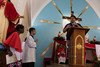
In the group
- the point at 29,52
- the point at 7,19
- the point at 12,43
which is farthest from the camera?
the point at 29,52

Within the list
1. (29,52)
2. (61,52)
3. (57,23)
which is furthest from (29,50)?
(57,23)

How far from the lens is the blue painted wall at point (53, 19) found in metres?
7.61

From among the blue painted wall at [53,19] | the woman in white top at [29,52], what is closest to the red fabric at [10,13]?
the woman in white top at [29,52]

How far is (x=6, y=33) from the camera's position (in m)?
4.42

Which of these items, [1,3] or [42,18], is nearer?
[1,3]

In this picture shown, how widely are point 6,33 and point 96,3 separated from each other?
4812 millimetres

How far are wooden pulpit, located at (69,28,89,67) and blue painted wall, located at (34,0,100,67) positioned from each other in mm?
2863

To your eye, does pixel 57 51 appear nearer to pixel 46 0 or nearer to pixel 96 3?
pixel 46 0

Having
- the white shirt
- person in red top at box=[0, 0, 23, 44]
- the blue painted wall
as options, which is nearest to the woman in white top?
the white shirt

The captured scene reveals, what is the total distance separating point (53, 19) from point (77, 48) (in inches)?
132

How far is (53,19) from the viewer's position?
787 centimetres

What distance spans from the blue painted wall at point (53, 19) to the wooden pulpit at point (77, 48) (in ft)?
9.39

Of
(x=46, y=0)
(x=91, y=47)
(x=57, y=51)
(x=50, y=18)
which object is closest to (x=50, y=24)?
(x=50, y=18)

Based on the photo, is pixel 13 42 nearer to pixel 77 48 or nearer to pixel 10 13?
pixel 10 13
